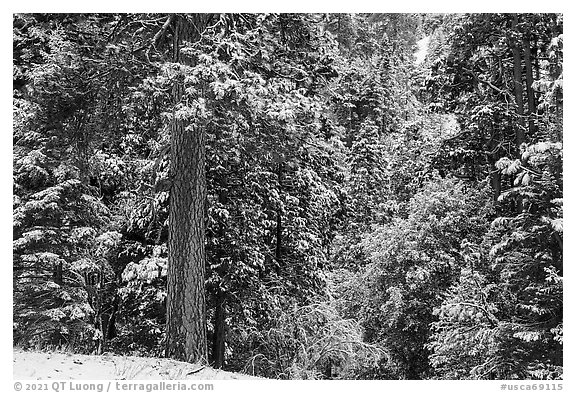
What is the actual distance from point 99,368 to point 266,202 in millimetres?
8246

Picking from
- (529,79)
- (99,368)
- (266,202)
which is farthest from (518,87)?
(99,368)

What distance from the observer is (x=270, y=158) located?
29.3ft

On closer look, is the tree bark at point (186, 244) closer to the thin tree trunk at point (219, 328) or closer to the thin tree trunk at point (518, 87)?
the thin tree trunk at point (219, 328)

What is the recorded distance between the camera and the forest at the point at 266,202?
854 centimetres

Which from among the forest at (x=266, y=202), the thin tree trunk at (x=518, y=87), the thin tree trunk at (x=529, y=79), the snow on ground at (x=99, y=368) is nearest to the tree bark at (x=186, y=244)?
the forest at (x=266, y=202)

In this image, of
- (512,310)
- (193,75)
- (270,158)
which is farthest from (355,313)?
(193,75)

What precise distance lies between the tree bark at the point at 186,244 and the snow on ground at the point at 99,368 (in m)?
0.79

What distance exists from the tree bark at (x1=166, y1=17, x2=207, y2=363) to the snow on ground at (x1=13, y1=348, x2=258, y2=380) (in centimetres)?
79

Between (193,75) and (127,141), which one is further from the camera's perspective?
(127,141)

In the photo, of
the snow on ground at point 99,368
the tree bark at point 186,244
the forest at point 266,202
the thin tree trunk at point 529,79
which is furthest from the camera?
the thin tree trunk at point 529,79

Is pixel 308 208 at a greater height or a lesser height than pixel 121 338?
greater

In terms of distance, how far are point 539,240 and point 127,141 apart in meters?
10.0

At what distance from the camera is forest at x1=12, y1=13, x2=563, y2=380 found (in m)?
8.54
